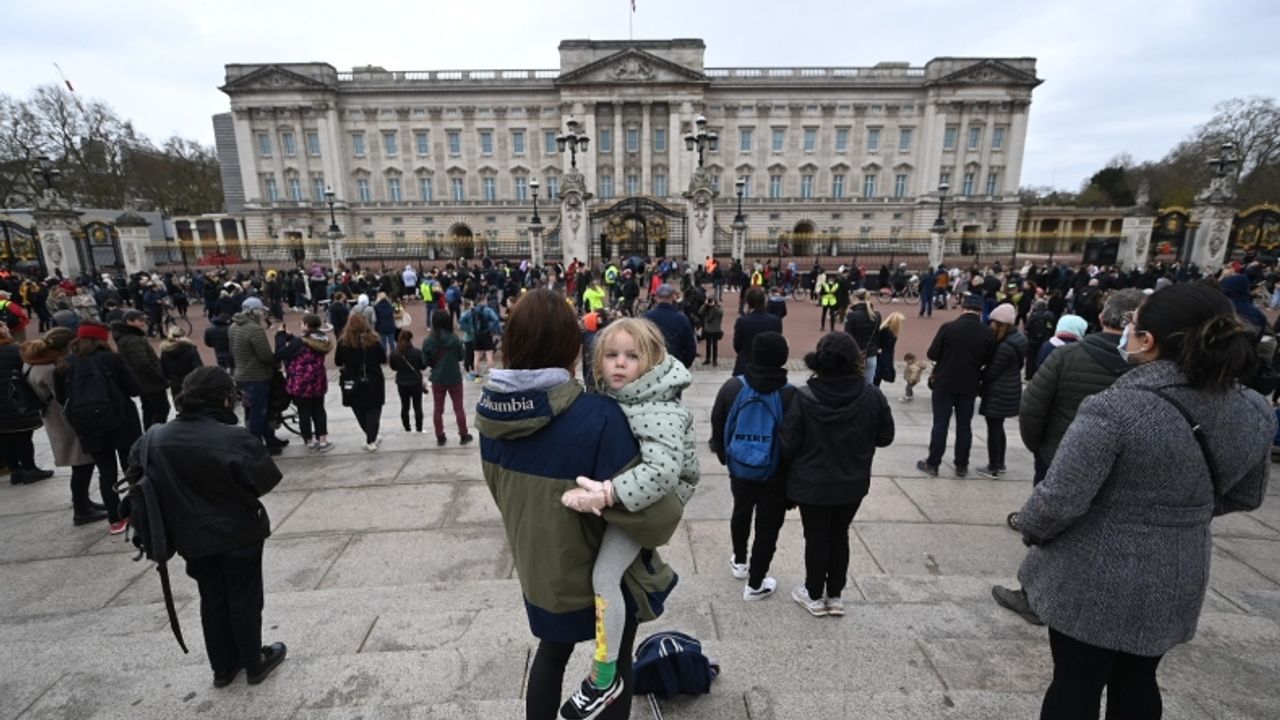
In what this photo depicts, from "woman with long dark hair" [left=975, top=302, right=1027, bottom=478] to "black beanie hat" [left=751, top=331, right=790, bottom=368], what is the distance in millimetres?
3467

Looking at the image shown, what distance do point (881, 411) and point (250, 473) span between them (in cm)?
319

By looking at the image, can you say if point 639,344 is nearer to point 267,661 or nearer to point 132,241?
point 267,661

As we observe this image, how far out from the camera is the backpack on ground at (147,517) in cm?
250

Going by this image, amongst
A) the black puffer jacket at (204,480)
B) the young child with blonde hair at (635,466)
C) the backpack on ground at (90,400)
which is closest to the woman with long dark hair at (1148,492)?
the young child with blonde hair at (635,466)

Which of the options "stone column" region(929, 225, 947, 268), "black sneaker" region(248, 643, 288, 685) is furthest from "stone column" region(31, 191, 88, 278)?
"stone column" region(929, 225, 947, 268)

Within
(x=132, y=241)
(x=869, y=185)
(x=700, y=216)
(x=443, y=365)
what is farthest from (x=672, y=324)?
(x=869, y=185)

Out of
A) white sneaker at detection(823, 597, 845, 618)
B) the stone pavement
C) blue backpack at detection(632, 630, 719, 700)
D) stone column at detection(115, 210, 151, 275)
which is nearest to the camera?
blue backpack at detection(632, 630, 719, 700)

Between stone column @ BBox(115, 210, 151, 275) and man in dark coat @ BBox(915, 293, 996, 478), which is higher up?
stone column @ BBox(115, 210, 151, 275)

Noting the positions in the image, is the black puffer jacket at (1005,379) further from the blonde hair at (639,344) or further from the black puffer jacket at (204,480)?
the black puffer jacket at (204,480)

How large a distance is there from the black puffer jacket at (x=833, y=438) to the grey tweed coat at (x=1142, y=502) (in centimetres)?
110

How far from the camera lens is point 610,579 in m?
1.91

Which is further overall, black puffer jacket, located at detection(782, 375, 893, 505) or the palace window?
the palace window

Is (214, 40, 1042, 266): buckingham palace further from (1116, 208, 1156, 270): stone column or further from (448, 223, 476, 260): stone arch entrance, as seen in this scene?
(1116, 208, 1156, 270): stone column

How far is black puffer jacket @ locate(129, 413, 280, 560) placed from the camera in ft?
8.38
